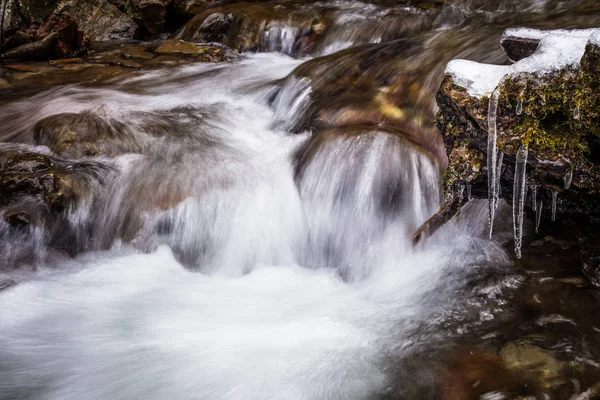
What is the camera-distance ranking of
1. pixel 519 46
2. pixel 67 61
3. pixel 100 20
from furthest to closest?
pixel 100 20
pixel 67 61
pixel 519 46

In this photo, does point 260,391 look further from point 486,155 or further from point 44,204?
point 44,204

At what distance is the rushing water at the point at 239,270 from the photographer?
336cm

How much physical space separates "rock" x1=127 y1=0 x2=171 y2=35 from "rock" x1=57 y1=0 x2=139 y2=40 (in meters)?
0.17

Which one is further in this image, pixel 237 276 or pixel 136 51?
pixel 136 51

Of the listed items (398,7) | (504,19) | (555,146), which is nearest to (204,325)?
(555,146)

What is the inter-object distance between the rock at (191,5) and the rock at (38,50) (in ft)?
9.78

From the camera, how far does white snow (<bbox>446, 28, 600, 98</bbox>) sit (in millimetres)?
3268

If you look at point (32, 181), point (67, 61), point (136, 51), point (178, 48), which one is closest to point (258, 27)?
point (178, 48)

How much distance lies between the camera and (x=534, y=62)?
130 inches

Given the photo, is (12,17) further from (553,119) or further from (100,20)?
(553,119)

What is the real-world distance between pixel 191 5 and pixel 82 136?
6925 mm

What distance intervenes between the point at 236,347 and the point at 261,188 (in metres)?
1.91

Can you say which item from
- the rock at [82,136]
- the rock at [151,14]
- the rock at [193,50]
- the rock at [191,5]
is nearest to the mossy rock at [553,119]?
the rock at [82,136]

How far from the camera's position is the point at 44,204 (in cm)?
482
